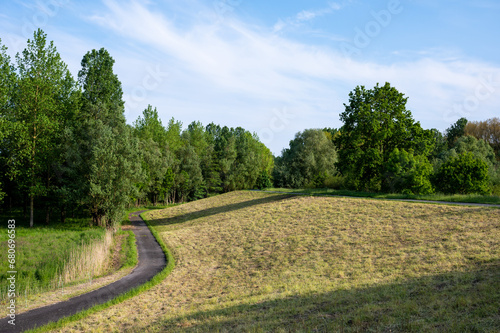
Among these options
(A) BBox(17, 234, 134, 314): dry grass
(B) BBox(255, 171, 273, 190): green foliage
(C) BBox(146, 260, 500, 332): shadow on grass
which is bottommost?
(A) BBox(17, 234, 134, 314): dry grass

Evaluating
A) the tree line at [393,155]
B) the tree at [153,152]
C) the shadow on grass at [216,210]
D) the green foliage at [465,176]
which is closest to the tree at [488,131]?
the tree line at [393,155]

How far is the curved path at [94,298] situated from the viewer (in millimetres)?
12272

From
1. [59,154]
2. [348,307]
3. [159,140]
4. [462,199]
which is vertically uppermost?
[159,140]

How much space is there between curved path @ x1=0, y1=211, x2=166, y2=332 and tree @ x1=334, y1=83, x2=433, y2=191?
25.1 m

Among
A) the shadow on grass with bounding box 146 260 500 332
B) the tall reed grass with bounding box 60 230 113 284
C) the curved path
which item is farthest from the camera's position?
the tall reed grass with bounding box 60 230 113 284

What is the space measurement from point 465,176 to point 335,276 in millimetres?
27101

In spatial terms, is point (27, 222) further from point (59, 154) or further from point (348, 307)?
point (348, 307)

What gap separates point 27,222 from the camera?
38.2m

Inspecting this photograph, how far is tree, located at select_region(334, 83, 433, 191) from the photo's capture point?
37.4 meters

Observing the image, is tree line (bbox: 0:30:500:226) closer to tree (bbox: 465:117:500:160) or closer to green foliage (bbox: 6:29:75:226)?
green foliage (bbox: 6:29:75:226)

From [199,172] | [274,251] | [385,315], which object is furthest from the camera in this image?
[199,172]

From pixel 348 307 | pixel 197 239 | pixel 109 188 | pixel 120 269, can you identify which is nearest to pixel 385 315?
pixel 348 307

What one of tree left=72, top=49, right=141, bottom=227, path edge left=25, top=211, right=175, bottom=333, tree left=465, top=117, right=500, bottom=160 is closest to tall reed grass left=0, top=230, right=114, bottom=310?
path edge left=25, top=211, right=175, bottom=333

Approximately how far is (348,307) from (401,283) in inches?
140
